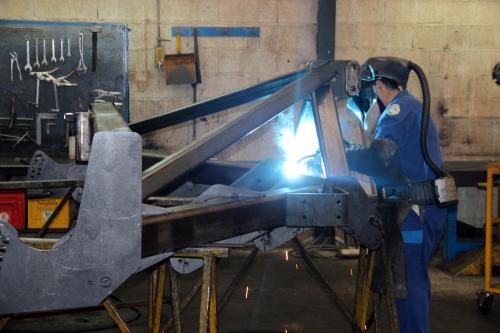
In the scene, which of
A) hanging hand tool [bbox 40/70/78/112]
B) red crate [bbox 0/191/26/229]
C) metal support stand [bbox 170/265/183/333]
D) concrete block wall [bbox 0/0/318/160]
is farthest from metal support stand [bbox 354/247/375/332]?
hanging hand tool [bbox 40/70/78/112]

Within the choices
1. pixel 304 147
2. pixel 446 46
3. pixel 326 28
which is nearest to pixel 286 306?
pixel 304 147

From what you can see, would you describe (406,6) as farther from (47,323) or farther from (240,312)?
(47,323)

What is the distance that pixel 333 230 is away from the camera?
7.19 m

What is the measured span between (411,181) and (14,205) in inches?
157

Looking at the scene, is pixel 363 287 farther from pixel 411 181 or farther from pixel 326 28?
pixel 326 28

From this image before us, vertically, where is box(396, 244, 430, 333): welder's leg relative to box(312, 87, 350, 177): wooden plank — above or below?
below

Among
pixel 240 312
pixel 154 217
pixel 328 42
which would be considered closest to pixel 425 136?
pixel 154 217

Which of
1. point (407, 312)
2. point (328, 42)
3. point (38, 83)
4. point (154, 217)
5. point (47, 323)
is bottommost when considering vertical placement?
point (47, 323)

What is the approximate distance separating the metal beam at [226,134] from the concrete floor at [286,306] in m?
2.23

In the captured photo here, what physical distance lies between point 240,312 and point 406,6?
4159 mm

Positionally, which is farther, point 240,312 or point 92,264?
point 240,312

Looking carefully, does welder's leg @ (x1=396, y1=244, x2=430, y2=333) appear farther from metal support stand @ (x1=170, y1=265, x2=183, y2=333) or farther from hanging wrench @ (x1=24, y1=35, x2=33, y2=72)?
hanging wrench @ (x1=24, y1=35, x2=33, y2=72)

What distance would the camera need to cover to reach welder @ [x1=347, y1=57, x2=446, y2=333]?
10.4ft

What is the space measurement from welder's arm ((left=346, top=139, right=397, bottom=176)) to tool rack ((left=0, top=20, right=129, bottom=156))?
14.4ft
